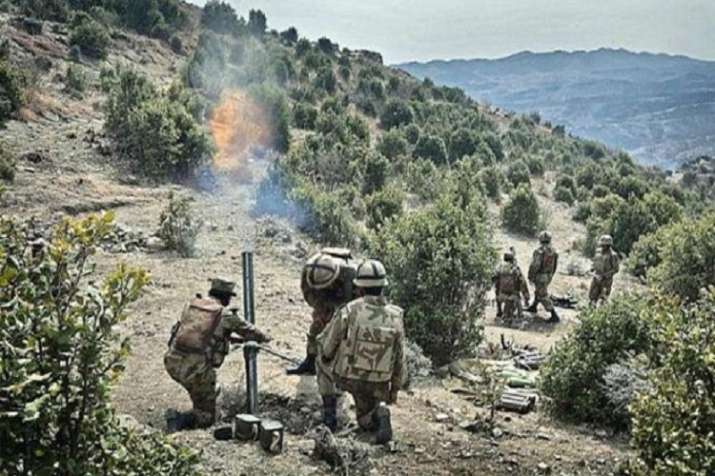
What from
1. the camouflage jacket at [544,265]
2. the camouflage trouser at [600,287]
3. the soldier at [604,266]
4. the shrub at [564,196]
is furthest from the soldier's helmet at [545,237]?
the shrub at [564,196]

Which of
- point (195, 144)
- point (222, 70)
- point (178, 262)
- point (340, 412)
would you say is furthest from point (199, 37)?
point (340, 412)

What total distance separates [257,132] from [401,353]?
20.7 meters

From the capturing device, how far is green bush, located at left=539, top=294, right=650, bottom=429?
646cm

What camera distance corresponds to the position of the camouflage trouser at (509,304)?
1211 cm

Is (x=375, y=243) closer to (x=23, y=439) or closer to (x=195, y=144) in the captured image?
(x=23, y=439)

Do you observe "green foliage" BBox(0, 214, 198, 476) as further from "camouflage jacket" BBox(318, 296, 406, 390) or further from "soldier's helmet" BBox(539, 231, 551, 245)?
"soldier's helmet" BBox(539, 231, 551, 245)

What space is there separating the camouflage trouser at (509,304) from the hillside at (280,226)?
0.70ft

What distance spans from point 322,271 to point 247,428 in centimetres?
175

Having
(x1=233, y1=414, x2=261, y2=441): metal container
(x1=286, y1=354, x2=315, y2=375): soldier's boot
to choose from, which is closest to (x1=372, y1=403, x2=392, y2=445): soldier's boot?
(x1=233, y1=414, x2=261, y2=441): metal container

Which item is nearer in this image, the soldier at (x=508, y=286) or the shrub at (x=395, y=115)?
the soldier at (x=508, y=286)

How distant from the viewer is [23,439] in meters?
2.38

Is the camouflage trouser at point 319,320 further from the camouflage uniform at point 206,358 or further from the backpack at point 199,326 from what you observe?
the backpack at point 199,326

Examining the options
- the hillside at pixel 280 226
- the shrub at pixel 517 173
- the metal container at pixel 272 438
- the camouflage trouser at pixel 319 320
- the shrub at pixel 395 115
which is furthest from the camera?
the shrub at pixel 395 115

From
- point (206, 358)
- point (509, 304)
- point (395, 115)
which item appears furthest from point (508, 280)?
point (395, 115)
